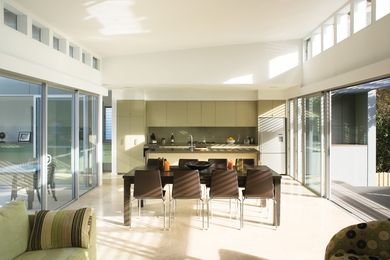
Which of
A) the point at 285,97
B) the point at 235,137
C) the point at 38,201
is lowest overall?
the point at 38,201

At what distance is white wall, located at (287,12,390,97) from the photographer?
4.80 m

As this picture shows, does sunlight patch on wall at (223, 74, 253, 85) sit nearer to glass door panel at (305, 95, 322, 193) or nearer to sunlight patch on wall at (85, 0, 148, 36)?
glass door panel at (305, 95, 322, 193)

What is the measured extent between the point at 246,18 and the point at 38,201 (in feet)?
15.2

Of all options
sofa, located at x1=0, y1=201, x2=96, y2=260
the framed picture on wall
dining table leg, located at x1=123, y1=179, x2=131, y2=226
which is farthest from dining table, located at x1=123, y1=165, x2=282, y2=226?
sofa, located at x1=0, y1=201, x2=96, y2=260

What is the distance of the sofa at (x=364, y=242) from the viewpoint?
10.3 ft

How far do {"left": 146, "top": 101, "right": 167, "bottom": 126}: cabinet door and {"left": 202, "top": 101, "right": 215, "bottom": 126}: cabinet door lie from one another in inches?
45.2

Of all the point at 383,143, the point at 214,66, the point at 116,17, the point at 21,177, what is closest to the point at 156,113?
the point at 214,66

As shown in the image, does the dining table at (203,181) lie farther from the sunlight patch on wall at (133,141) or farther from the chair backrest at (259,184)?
the sunlight patch on wall at (133,141)

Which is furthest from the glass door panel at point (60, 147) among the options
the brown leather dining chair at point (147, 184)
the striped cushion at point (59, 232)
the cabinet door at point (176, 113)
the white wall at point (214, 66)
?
the cabinet door at point (176, 113)

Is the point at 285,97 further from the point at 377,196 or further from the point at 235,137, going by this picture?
the point at 377,196

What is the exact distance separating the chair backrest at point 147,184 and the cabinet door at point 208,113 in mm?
5439

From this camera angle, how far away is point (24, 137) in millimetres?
5109

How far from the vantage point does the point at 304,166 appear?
29.2 feet

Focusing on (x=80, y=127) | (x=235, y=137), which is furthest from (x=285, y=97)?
(x=80, y=127)
